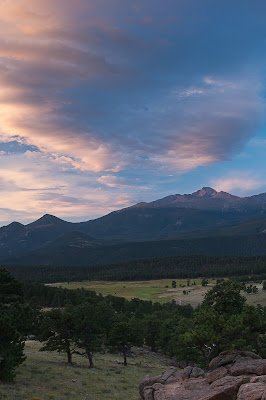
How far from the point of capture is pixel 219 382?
24.5 m

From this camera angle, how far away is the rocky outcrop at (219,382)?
21.5m

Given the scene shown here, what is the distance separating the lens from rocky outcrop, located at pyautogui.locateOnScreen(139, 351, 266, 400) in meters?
21.5

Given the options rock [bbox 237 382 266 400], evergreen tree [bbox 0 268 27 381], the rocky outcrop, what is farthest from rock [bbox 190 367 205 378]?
evergreen tree [bbox 0 268 27 381]

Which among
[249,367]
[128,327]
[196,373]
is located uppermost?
[249,367]

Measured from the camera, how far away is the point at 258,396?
18844 mm

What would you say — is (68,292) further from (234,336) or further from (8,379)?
(234,336)

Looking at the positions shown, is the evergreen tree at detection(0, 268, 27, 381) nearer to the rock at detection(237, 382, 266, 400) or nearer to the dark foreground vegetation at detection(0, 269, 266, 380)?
the dark foreground vegetation at detection(0, 269, 266, 380)

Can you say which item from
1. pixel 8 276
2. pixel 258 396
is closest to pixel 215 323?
pixel 258 396

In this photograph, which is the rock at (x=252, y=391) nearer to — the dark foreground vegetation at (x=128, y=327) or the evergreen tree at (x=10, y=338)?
the dark foreground vegetation at (x=128, y=327)

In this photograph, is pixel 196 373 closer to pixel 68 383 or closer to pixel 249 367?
pixel 249 367

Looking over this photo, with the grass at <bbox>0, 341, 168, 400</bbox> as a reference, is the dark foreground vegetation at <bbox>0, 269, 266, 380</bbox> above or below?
above

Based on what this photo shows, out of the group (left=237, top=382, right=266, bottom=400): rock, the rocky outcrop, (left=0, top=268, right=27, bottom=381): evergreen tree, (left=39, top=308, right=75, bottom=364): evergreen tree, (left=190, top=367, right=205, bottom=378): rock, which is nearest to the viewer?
(left=237, top=382, right=266, bottom=400): rock

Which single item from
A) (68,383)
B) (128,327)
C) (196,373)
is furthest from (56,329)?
(196,373)

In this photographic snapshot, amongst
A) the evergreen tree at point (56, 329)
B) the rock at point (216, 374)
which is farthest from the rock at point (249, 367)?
the evergreen tree at point (56, 329)
